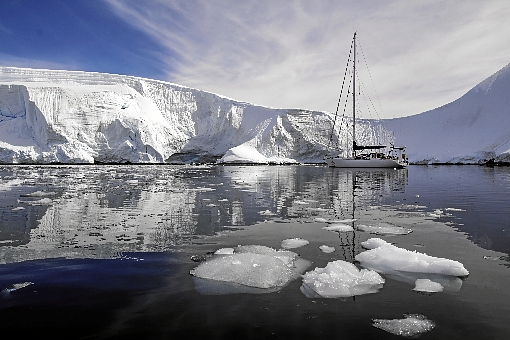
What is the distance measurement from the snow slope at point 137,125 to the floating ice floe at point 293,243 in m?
60.1

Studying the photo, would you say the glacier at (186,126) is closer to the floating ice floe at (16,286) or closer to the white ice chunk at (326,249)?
the floating ice floe at (16,286)

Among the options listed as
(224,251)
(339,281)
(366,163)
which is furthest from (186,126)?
(339,281)

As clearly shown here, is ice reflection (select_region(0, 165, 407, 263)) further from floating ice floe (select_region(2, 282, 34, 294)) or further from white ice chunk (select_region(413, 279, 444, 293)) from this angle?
white ice chunk (select_region(413, 279, 444, 293))

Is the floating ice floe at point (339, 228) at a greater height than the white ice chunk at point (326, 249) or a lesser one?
greater

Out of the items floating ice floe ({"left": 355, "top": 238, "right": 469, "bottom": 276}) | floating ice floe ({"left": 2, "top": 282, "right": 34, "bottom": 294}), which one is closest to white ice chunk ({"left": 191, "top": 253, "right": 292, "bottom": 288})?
floating ice floe ({"left": 355, "top": 238, "right": 469, "bottom": 276})

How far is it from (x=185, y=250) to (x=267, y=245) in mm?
1386

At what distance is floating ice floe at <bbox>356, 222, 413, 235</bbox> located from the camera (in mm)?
6734

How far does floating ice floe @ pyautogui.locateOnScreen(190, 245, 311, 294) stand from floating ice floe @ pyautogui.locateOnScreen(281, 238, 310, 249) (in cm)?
49

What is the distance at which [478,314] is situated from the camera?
317cm

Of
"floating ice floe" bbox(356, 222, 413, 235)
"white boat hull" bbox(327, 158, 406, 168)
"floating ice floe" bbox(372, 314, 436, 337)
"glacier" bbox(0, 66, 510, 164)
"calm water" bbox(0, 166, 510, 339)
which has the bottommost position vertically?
"floating ice floe" bbox(372, 314, 436, 337)

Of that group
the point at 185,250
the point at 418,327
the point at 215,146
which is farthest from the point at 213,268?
the point at 215,146

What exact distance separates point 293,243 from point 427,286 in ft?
7.76

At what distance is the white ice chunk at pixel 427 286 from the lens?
3812 millimetres

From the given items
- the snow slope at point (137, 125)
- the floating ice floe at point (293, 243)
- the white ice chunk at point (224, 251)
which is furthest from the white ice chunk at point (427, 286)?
the snow slope at point (137, 125)
